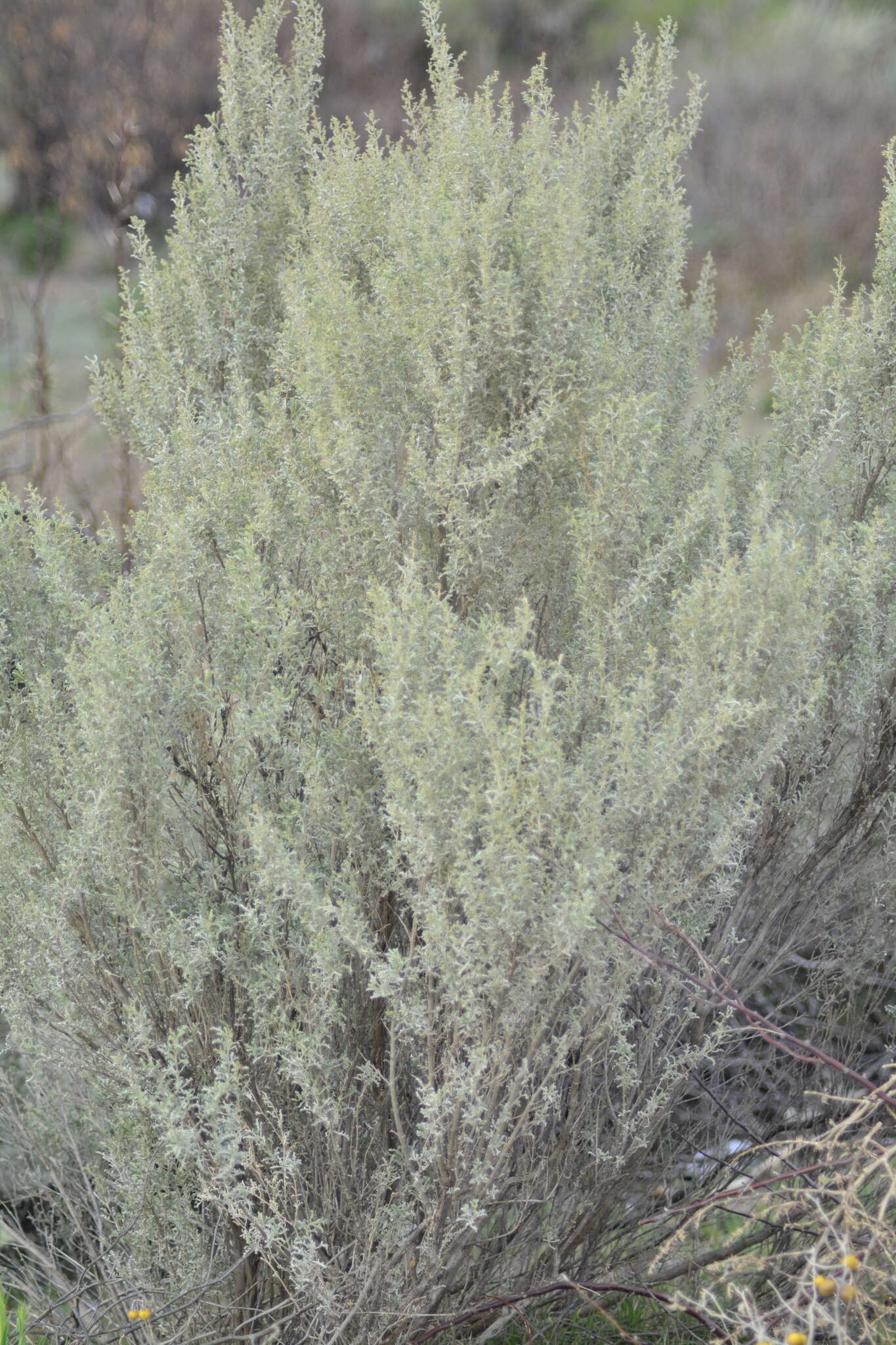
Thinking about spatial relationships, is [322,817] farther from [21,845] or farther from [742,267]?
[742,267]

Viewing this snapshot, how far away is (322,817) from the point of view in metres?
2.12

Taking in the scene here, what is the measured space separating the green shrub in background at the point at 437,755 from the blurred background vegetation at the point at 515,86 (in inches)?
289

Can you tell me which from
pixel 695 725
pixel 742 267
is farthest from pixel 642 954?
pixel 742 267

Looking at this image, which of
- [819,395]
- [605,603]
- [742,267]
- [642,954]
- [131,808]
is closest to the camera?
[642,954]

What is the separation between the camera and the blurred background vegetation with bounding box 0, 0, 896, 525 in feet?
35.7

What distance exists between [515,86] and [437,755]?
1317 cm

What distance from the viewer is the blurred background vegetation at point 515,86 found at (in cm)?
1089

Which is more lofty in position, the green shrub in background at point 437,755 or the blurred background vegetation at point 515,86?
the blurred background vegetation at point 515,86

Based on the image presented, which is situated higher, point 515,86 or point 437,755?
point 515,86

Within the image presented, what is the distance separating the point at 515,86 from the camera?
12977 millimetres

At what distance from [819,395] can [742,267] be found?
32.6ft

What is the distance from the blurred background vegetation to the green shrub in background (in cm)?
735

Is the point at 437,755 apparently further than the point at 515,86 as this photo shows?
No

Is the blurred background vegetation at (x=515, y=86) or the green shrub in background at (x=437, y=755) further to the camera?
the blurred background vegetation at (x=515, y=86)
